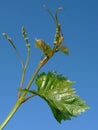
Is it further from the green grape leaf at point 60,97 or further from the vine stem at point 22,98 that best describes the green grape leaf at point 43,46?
the green grape leaf at point 60,97

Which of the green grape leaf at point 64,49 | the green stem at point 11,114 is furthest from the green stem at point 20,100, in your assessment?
the green grape leaf at point 64,49

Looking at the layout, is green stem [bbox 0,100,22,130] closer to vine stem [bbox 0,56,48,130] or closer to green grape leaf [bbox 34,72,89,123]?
vine stem [bbox 0,56,48,130]

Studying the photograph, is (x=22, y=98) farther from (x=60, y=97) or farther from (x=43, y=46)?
(x=43, y=46)

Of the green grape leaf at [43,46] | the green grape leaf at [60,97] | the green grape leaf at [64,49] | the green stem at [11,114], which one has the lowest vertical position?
the green stem at [11,114]

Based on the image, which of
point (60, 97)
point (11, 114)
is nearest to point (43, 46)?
point (60, 97)

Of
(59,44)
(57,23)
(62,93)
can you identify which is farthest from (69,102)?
(57,23)

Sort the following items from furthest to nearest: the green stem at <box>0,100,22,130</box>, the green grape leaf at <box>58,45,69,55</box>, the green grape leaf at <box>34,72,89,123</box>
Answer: the green grape leaf at <box>58,45,69,55</box>
the green grape leaf at <box>34,72,89,123</box>
the green stem at <box>0,100,22,130</box>

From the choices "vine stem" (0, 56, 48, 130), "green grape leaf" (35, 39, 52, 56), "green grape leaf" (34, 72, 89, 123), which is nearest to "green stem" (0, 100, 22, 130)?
"vine stem" (0, 56, 48, 130)

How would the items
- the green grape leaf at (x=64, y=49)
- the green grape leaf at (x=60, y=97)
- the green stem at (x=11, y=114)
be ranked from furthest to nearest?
the green grape leaf at (x=64, y=49), the green grape leaf at (x=60, y=97), the green stem at (x=11, y=114)
